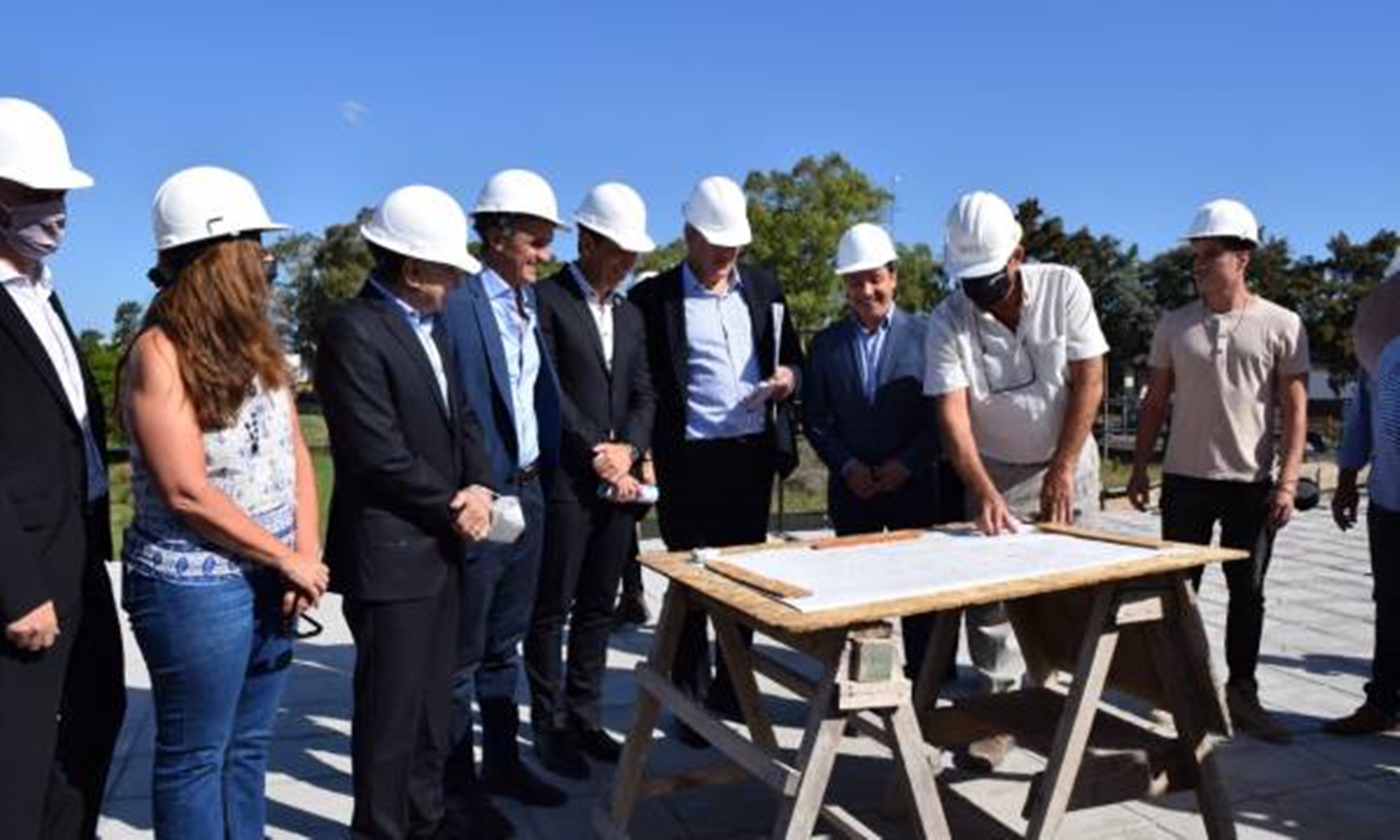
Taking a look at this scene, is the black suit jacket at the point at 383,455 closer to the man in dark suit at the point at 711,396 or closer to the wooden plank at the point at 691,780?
the wooden plank at the point at 691,780

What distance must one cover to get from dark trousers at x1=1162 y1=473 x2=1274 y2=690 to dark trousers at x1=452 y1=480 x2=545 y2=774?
253 centimetres

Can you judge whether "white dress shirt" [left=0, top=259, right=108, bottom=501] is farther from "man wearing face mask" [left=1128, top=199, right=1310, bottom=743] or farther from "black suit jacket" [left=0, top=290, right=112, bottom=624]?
"man wearing face mask" [left=1128, top=199, right=1310, bottom=743]

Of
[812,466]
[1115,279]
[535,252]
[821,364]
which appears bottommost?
[812,466]

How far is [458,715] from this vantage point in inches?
131

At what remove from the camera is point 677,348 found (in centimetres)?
408

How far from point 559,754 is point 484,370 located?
1.45 m

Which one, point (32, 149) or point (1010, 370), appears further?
point (1010, 370)

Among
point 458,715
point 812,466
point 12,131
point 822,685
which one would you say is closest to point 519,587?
point 458,715

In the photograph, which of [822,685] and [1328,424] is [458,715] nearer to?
[822,685]

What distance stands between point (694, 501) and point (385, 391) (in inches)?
64.5

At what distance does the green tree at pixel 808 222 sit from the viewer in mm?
26891

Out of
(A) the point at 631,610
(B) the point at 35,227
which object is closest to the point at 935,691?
(B) the point at 35,227

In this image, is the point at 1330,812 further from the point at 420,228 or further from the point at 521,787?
the point at 420,228

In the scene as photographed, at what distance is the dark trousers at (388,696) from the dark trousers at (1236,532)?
9.63 feet
